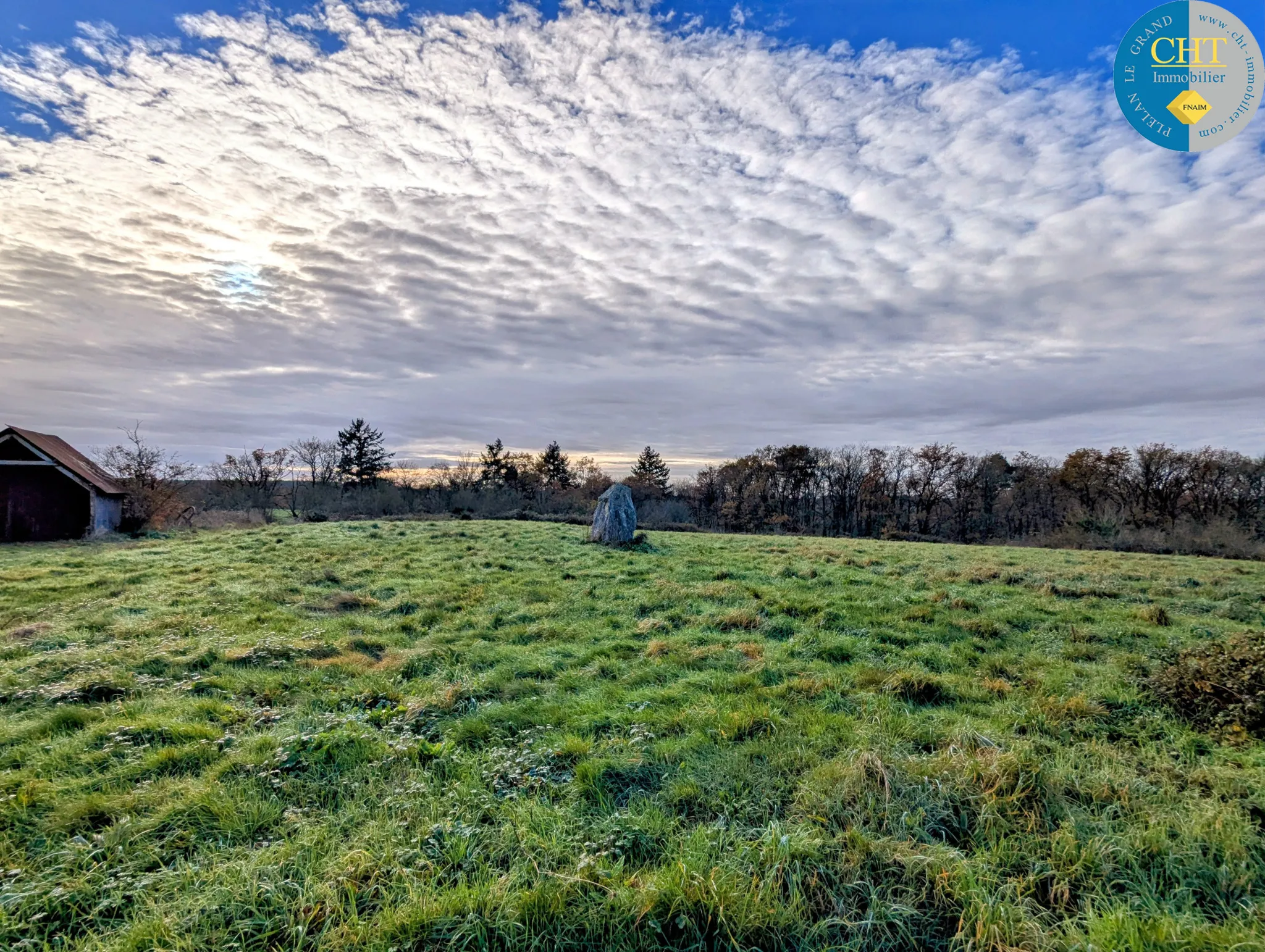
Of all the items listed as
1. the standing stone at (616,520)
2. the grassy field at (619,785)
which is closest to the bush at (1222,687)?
the grassy field at (619,785)

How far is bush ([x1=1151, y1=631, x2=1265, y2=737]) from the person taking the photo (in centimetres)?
416

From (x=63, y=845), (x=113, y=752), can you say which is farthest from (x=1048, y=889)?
(x=113, y=752)

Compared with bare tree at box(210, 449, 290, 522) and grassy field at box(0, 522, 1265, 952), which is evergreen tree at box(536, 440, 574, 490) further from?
grassy field at box(0, 522, 1265, 952)

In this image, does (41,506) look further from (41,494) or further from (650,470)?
(650,470)

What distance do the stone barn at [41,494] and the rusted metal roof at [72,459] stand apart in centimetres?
4

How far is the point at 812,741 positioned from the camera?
425 cm

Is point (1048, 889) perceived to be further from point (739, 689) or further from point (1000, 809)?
point (739, 689)

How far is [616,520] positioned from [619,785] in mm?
14021

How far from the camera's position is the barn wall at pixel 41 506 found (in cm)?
1944

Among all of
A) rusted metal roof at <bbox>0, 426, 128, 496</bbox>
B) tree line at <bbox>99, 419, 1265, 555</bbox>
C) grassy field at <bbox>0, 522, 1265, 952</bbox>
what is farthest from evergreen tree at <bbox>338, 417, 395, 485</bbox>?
grassy field at <bbox>0, 522, 1265, 952</bbox>

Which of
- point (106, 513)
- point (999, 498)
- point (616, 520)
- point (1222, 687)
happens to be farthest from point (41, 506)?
point (999, 498)

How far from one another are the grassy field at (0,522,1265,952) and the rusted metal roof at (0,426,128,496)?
17356 millimetres

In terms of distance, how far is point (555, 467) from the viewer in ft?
173

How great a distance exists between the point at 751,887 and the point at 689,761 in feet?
4.36
